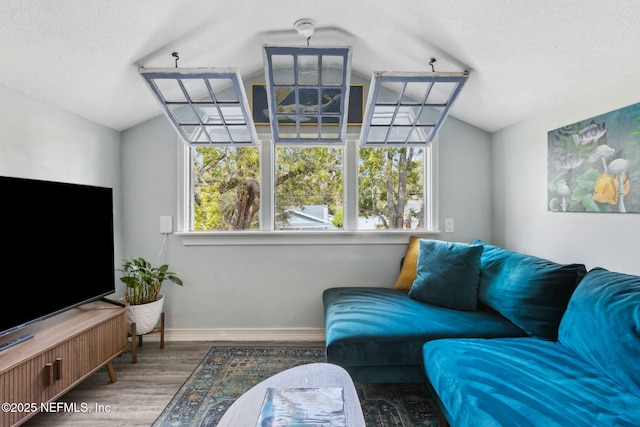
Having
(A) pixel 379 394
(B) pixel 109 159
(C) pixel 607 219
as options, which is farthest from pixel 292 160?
(C) pixel 607 219

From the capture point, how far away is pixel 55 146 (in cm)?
197

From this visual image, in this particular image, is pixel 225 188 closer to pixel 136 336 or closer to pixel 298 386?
pixel 136 336

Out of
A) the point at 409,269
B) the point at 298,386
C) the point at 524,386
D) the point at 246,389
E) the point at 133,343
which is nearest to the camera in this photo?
the point at 524,386

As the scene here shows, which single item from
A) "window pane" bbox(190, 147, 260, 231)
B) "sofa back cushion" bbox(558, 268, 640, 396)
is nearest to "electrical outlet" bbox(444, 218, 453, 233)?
"sofa back cushion" bbox(558, 268, 640, 396)

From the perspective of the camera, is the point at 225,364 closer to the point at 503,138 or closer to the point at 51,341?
the point at 51,341

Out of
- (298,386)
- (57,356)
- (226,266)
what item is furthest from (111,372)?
(298,386)

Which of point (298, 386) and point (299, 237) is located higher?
point (299, 237)

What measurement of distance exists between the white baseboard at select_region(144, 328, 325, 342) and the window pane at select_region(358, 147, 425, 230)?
3.48ft

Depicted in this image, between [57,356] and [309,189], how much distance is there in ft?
6.51

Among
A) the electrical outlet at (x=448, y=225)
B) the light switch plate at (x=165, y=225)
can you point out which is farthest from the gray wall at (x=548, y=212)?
the light switch plate at (x=165, y=225)

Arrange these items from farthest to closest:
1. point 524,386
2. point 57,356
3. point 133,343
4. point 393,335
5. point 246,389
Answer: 1. point 133,343
2. point 246,389
3. point 393,335
4. point 57,356
5. point 524,386

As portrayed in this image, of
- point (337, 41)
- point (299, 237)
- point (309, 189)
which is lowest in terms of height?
point (299, 237)

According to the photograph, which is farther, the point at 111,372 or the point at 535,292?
the point at 111,372

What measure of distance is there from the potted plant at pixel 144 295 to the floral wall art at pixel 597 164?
9.44 feet
